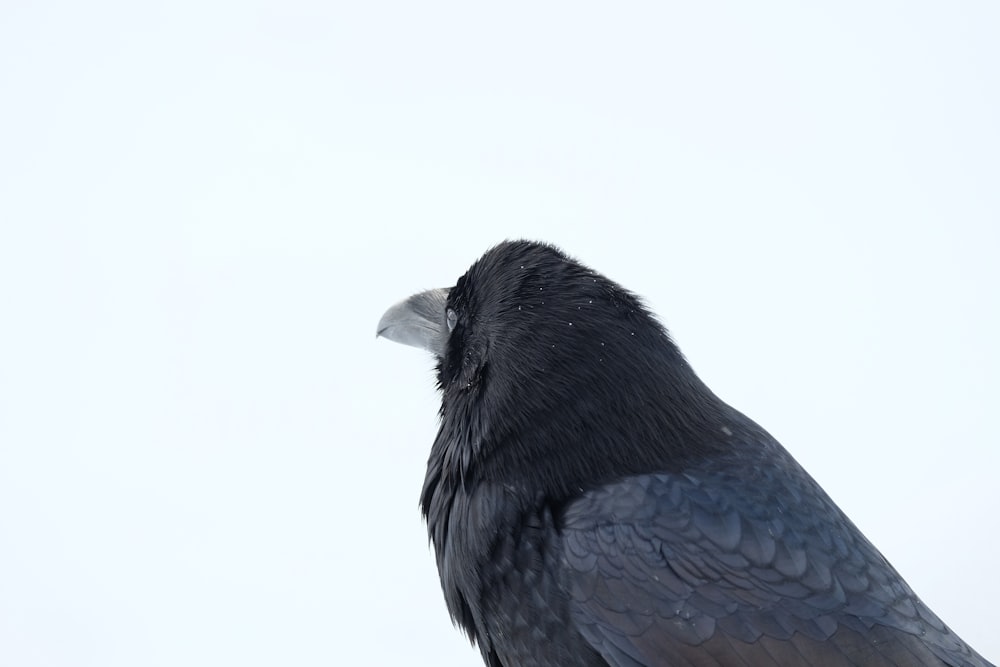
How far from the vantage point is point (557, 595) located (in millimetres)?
3098

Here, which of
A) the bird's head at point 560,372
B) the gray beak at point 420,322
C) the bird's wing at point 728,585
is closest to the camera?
the bird's wing at point 728,585

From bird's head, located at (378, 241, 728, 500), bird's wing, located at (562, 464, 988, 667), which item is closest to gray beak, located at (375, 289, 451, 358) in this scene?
bird's head, located at (378, 241, 728, 500)

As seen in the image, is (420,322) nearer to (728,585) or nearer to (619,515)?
(619,515)

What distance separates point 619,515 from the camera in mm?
3131

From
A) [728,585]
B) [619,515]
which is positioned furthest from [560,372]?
[728,585]

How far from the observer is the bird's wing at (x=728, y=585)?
116 inches

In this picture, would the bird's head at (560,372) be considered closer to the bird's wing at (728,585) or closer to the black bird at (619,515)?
the black bird at (619,515)

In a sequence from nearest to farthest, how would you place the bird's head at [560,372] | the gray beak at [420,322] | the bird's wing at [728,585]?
the bird's wing at [728,585] → the bird's head at [560,372] → the gray beak at [420,322]

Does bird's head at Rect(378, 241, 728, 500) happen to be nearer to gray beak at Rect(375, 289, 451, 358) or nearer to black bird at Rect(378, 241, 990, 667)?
black bird at Rect(378, 241, 990, 667)

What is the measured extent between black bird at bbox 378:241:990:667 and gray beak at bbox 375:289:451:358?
0.25 metres

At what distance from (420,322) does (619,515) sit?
134cm

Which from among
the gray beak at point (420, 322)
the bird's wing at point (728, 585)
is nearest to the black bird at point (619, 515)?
the bird's wing at point (728, 585)

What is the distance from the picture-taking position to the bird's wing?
116 inches

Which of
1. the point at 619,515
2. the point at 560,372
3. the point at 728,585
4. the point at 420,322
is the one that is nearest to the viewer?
the point at 728,585
